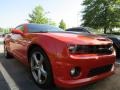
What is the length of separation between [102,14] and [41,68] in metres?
30.8

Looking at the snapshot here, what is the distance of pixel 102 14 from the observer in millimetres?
32875

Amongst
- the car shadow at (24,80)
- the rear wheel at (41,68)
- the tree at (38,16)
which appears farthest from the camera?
the tree at (38,16)

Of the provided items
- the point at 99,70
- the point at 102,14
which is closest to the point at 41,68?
the point at 99,70

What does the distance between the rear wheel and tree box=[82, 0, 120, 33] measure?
94.2ft

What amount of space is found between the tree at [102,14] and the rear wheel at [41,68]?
28727 mm

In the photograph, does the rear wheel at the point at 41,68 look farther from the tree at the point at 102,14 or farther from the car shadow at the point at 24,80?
the tree at the point at 102,14

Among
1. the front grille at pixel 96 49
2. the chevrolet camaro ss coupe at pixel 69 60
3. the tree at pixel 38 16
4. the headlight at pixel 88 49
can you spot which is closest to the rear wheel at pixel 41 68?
the chevrolet camaro ss coupe at pixel 69 60

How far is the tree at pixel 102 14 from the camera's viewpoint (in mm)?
31266

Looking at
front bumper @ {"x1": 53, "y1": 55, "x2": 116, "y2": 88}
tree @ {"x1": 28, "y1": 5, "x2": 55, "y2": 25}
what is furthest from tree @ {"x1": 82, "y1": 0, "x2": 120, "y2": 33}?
front bumper @ {"x1": 53, "y1": 55, "x2": 116, "y2": 88}

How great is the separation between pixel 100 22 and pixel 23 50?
2892 centimetres

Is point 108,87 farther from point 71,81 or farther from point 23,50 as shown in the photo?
point 23,50

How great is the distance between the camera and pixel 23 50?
4.30 metres

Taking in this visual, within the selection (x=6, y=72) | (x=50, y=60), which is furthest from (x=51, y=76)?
(x=6, y=72)

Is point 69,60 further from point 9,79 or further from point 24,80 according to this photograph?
point 9,79
